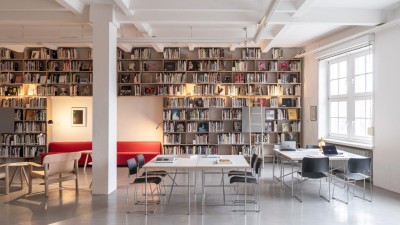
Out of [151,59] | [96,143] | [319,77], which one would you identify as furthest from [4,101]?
[319,77]

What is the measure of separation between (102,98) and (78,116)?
4.35m

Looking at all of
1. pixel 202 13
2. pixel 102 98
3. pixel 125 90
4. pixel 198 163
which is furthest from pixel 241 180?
pixel 125 90

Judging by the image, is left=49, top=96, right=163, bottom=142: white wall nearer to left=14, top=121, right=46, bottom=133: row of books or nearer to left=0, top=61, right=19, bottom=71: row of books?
left=14, top=121, right=46, bottom=133: row of books

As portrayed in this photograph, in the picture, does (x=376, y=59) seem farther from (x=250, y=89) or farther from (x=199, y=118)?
(x=199, y=118)

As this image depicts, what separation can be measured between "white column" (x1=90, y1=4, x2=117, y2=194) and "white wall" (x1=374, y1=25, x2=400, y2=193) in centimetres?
555

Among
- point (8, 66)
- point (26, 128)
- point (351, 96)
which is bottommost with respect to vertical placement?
point (26, 128)

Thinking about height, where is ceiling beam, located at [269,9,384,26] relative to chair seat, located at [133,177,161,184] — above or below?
above

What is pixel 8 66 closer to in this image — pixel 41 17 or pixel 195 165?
pixel 41 17

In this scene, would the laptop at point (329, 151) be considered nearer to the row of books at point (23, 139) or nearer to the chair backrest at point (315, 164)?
the chair backrest at point (315, 164)

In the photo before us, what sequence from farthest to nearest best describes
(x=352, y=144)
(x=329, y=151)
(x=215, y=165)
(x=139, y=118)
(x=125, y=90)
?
(x=139, y=118) < (x=125, y=90) < (x=352, y=144) < (x=329, y=151) < (x=215, y=165)

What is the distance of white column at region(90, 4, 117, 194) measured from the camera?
20.9 feet

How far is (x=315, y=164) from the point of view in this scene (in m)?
5.87

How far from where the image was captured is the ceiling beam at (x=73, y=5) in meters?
5.95

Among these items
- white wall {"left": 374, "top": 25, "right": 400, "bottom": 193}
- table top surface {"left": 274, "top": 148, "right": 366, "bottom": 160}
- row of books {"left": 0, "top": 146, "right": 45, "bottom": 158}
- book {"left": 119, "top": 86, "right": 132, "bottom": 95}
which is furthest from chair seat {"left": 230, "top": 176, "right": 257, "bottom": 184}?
row of books {"left": 0, "top": 146, "right": 45, "bottom": 158}
